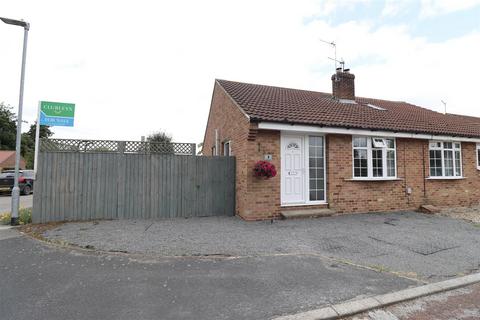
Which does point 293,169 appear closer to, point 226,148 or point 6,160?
point 226,148

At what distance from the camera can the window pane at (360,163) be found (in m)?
9.37

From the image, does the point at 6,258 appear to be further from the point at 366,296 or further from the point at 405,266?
the point at 405,266

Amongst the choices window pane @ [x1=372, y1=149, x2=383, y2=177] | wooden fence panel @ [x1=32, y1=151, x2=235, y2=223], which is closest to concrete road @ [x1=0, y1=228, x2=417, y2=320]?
wooden fence panel @ [x1=32, y1=151, x2=235, y2=223]

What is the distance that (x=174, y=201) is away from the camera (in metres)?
8.42

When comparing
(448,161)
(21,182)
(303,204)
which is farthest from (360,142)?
(21,182)

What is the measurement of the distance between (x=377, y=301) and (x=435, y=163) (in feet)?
32.1

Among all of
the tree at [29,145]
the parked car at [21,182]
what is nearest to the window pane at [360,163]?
the parked car at [21,182]

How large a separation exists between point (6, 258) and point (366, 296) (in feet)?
19.4

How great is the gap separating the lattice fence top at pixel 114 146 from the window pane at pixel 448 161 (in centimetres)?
1019

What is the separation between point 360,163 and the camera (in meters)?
9.46

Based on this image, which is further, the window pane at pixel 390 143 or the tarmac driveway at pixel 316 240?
the window pane at pixel 390 143

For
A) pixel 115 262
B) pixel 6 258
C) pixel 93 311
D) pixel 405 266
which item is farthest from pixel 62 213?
pixel 405 266

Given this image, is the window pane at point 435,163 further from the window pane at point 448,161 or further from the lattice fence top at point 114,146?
the lattice fence top at point 114,146

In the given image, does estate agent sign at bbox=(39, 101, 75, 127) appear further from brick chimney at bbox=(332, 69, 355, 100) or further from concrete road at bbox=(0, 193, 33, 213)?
brick chimney at bbox=(332, 69, 355, 100)
